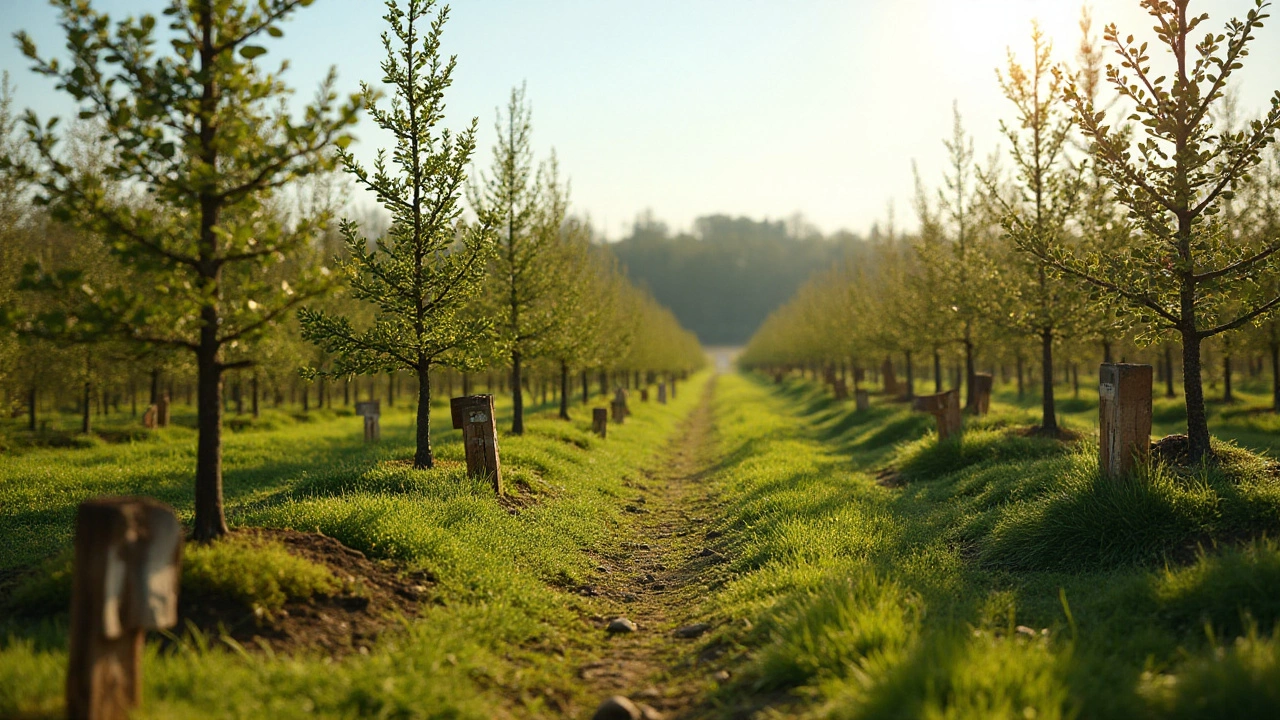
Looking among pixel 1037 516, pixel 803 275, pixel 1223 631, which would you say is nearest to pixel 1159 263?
pixel 1037 516

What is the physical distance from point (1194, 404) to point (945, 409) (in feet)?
18.5

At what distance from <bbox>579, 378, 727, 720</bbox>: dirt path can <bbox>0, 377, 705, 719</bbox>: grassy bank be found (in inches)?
11.8

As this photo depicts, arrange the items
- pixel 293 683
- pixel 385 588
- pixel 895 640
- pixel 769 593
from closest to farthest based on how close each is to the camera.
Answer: pixel 293 683
pixel 895 640
pixel 385 588
pixel 769 593

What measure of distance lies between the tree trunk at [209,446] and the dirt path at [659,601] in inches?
112

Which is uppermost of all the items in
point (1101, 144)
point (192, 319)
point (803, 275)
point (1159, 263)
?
point (803, 275)

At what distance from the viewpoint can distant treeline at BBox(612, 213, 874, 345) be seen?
534 feet

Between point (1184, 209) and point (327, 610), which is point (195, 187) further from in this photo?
point (1184, 209)

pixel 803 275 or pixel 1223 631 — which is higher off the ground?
pixel 803 275

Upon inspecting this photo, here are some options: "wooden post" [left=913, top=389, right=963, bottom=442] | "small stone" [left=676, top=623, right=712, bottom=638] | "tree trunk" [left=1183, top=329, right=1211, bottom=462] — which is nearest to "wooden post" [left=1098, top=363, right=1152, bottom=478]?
"tree trunk" [left=1183, top=329, right=1211, bottom=462]

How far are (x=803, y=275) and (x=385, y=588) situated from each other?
6669 inches

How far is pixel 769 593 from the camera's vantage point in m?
6.28

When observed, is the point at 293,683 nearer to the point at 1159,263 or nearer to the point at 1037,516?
the point at 1037,516

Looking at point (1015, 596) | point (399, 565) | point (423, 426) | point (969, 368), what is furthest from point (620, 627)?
point (969, 368)

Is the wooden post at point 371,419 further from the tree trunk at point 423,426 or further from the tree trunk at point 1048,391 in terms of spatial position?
the tree trunk at point 1048,391
